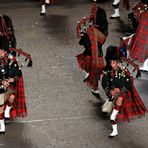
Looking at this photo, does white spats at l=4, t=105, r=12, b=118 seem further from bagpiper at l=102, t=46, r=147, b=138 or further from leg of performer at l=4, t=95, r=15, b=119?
bagpiper at l=102, t=46, r=147, b=138

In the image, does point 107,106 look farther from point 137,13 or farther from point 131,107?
point 137,13

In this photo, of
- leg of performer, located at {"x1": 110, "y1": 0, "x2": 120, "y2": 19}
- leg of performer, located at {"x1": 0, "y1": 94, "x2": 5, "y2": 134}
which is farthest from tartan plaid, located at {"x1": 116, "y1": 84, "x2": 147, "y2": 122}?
leg of performer, located at {"x1": 110, "y1": 0, "x2": 120, "y2": 19}

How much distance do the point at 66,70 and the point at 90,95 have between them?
1.05 m

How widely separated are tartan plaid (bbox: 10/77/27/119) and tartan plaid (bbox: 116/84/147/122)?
1.46m

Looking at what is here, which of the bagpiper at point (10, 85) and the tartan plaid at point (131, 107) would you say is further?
the tartan plaid at point (131, 107)

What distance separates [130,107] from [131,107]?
0.08 ft

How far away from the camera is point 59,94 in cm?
814

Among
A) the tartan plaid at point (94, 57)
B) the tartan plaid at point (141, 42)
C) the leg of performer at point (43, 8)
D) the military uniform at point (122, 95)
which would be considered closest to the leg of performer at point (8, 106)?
the military uniform at point (122, 95)

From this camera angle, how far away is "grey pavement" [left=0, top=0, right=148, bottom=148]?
6.93 meters

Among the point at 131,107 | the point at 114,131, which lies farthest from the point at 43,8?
the point at 114,131

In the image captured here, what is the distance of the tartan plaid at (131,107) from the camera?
269 inches

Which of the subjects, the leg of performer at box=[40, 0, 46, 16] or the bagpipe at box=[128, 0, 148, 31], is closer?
the bagpipe at box=[128, 0, 148, 31]

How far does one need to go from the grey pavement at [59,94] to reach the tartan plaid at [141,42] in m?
0.43

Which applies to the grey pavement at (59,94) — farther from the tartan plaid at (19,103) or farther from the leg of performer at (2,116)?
the tartan plaid at (19,103)
